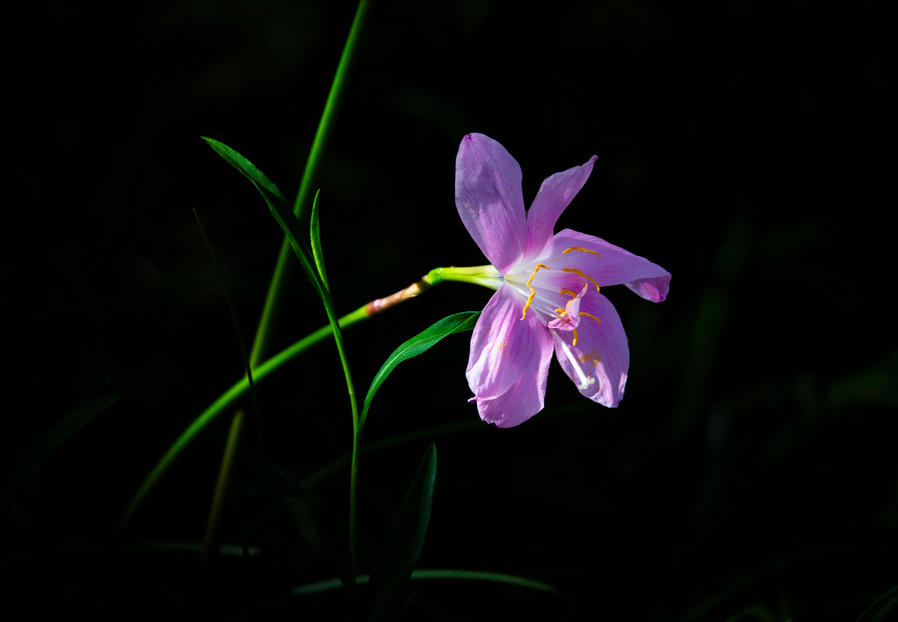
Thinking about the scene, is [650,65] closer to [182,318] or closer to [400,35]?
[400,35]

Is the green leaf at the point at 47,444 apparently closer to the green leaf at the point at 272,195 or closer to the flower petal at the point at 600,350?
the green leaf at the point at 272,195

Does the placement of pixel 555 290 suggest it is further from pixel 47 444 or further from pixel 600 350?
pixel 47 444

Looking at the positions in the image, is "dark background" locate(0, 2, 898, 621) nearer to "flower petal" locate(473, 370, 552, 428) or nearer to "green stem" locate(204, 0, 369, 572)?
"green stem" locate(204, 0, 369, 572)

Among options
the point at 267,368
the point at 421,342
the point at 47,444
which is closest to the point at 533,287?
the point at 421,342

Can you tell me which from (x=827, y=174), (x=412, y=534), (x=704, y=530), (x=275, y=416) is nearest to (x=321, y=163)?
(x=412, y=534)

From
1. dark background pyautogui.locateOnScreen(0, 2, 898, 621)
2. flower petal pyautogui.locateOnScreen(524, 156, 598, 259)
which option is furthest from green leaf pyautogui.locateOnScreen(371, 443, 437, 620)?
dark background pyautogui.locateOnScreen(0, 2, 898, 621)

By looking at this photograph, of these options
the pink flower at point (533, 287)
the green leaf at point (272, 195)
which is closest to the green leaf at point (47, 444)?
the green leaf at point (272, 195)
